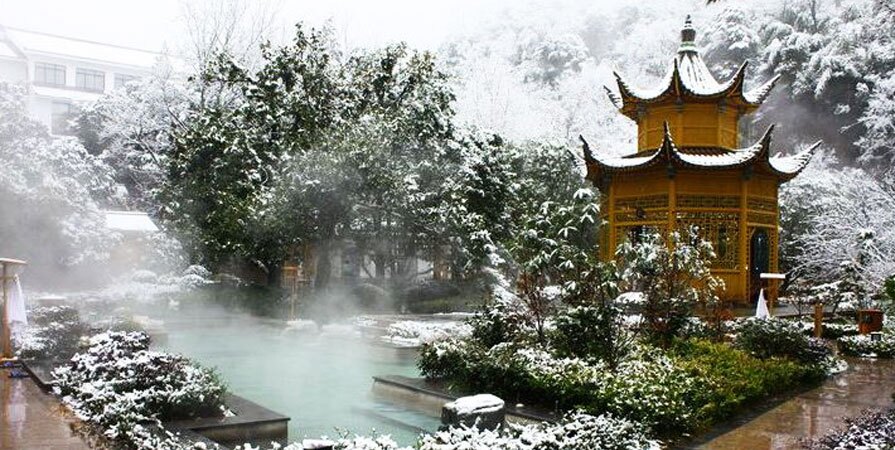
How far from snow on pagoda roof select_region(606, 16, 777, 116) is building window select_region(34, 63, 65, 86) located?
34286mm

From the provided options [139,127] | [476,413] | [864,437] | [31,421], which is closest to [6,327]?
[31,421]

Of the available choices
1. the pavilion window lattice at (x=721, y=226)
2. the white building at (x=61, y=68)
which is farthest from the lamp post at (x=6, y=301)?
the white building at (x=61, y=68)

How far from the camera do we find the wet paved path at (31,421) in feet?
21.9

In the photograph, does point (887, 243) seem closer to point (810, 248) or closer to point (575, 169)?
point (810, 248)

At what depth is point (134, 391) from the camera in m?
7.61

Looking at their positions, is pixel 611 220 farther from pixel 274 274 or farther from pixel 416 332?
pixel 274 274

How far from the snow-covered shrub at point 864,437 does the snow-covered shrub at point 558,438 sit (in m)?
1.40

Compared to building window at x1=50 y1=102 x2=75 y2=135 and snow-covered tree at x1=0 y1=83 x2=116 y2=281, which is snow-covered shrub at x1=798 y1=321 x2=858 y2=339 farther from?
building window at x1=50 y1=102 x2=75 y2=135

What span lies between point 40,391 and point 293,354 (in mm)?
6685

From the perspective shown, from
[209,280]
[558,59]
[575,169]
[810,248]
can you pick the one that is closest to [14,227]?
[209,280]

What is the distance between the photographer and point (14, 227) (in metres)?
24.0

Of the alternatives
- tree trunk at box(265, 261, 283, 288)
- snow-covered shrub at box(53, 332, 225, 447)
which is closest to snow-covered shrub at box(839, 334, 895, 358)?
snow-covered shrub at box(53, 332, 225, 447)

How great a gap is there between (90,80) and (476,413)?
45.2m

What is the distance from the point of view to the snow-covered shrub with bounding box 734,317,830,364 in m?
11.2
